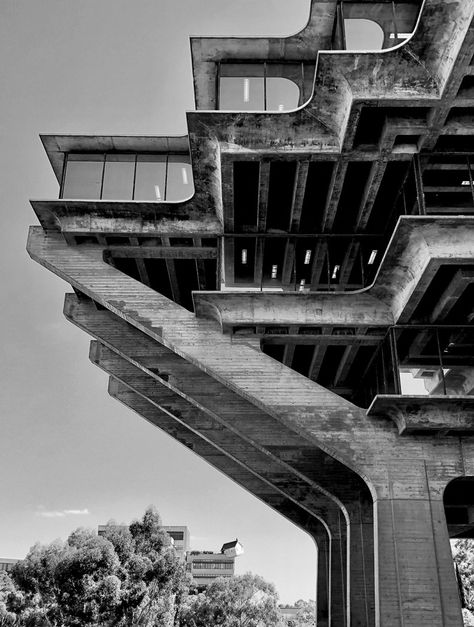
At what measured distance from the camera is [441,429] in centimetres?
1438

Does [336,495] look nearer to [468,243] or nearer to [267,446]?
[267,446]

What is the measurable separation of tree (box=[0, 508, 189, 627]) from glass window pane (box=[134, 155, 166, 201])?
76.5 feet

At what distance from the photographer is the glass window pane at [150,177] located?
56.4ft

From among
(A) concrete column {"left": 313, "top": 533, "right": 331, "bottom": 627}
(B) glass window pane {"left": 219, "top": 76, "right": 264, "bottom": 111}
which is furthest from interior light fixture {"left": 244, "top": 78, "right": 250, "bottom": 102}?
(A) concrete column {"left": 313, "top": 533, "right": 331, "bottom": 627}

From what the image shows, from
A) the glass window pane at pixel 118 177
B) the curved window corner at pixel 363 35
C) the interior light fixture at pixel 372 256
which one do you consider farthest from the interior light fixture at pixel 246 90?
the interior light fixture at pixel 372 256

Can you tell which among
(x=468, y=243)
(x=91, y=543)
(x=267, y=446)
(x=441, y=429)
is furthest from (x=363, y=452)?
(x=91, y=543)

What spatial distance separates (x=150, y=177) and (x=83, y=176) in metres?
2.09

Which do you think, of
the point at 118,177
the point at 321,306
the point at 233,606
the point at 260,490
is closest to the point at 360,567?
the point at 260,490

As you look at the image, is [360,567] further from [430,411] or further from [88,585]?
[88,585]

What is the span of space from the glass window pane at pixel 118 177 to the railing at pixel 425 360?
29.5 feet

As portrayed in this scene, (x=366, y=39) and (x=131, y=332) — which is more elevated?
(x=366, y=39)

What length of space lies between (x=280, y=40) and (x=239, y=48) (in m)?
1.15

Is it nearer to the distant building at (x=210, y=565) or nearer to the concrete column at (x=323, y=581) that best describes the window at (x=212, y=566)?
the distant building at (x=210, y=565)

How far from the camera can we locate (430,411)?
47.0 feet
